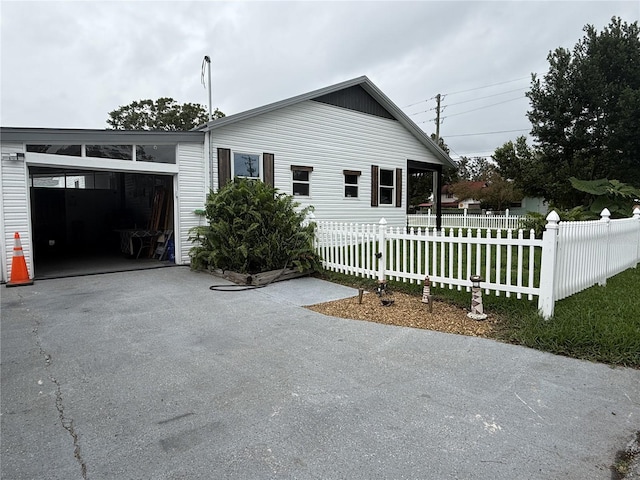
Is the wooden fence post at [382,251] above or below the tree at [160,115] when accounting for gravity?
below

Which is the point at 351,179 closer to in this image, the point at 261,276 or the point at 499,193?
the point at 261,276

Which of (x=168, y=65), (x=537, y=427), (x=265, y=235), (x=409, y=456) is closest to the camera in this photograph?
(x=409, y=456)

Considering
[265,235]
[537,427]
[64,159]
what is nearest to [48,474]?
[537,427]

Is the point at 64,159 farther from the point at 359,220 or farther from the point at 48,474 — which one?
the point at 359,220

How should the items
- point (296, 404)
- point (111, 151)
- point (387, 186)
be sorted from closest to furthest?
point (296, 404), point (111, 151), point (387, 186)

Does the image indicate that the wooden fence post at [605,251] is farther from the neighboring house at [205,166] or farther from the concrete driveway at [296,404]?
Answer: the neighboring house at [205,166]

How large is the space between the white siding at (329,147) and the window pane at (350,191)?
0.56 ft

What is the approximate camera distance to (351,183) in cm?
1269

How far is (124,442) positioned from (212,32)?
1183 cm

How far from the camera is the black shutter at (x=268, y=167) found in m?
10.4

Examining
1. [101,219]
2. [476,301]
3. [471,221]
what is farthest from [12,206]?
[471,221]

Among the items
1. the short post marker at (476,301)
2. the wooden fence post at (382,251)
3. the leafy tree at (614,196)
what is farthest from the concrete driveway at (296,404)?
the leafy tree at (614,196)

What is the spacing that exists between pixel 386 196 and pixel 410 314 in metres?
9.11

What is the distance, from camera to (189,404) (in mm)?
2812
